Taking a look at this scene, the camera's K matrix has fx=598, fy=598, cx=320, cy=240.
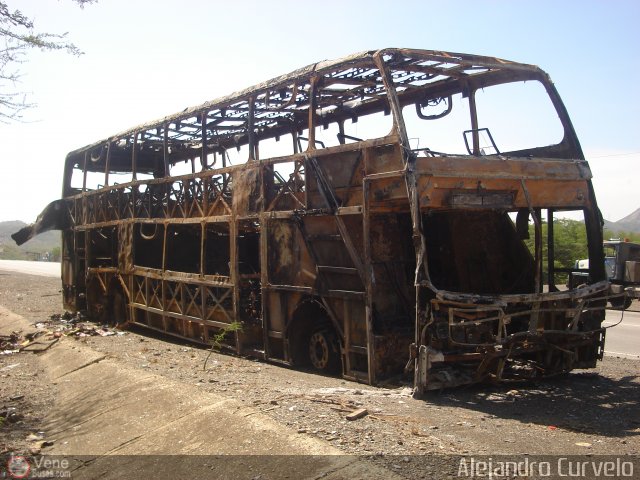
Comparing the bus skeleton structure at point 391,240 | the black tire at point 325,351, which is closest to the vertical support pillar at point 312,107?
the bus skeleton structure at point 391,240

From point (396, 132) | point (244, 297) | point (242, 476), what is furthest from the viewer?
point (244, 297)

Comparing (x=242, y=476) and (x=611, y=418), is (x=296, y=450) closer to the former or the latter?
(x=242, y=476)

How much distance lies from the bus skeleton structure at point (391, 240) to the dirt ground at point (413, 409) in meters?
0.34

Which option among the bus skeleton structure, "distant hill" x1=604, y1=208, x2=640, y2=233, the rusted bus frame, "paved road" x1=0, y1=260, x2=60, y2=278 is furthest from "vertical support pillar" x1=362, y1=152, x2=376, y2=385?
"distant hill" x1=604, y1=208, x2=640, y2=233

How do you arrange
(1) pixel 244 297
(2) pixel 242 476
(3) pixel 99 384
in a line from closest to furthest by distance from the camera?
(2) pixel 242 476 < (3) pixel 99 384 < (1) pixel 244 297

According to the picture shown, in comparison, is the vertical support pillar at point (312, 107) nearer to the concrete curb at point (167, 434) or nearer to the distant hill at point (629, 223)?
the concrete curb at point (167, 434)

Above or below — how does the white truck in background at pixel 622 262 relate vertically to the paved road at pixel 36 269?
above

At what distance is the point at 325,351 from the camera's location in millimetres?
8055

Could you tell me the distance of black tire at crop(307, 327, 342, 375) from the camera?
794 centimetres

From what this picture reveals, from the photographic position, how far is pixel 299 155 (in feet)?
26.6

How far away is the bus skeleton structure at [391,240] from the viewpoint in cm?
634

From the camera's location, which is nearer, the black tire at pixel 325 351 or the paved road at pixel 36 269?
the black tire at pixel 325 351

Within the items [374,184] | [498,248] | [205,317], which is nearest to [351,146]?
[374,184]

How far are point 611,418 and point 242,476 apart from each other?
347 cm
